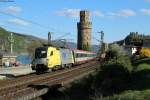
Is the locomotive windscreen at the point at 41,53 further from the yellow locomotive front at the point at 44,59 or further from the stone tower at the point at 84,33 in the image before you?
the stone tower at the point at 84,33

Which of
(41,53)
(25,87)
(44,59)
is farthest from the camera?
(41,53)

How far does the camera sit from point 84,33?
114 metres

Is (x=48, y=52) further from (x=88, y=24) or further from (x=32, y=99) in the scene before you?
(x=88, y=24)

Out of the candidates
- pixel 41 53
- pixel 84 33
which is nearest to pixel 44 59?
pixel 41 53

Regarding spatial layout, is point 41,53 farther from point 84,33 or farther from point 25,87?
point 84,33

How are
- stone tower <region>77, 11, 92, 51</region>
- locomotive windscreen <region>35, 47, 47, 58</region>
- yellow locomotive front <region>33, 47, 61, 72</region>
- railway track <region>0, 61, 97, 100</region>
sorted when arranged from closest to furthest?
railway track <region>0, 61, 97, 100</region> → yellow locomotive front <region>33, 47, 61, 72</region> → locomotive windscreen <region>35, 47, 47, 58</region> → stone tower <region>77, 11, 92, 51</region>

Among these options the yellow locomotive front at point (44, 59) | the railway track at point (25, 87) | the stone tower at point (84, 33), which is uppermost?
the stone tower at point (84, 33)

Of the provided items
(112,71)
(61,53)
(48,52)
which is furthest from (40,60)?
(112,71)

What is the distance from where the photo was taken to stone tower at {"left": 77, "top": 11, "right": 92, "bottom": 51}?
113188 millimetres

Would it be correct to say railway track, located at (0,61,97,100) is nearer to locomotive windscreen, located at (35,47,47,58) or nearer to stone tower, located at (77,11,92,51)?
locomotive windscreen, located at (35,47,47,58)

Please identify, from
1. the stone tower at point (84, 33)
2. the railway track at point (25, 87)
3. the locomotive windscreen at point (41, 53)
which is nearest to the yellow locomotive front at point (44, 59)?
the locomotive windscreen at point (41, 53)

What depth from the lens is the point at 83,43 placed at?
113250 millimetres

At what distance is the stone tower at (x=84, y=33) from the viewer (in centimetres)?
11319

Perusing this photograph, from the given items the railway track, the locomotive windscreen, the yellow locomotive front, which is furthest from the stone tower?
the railway track
